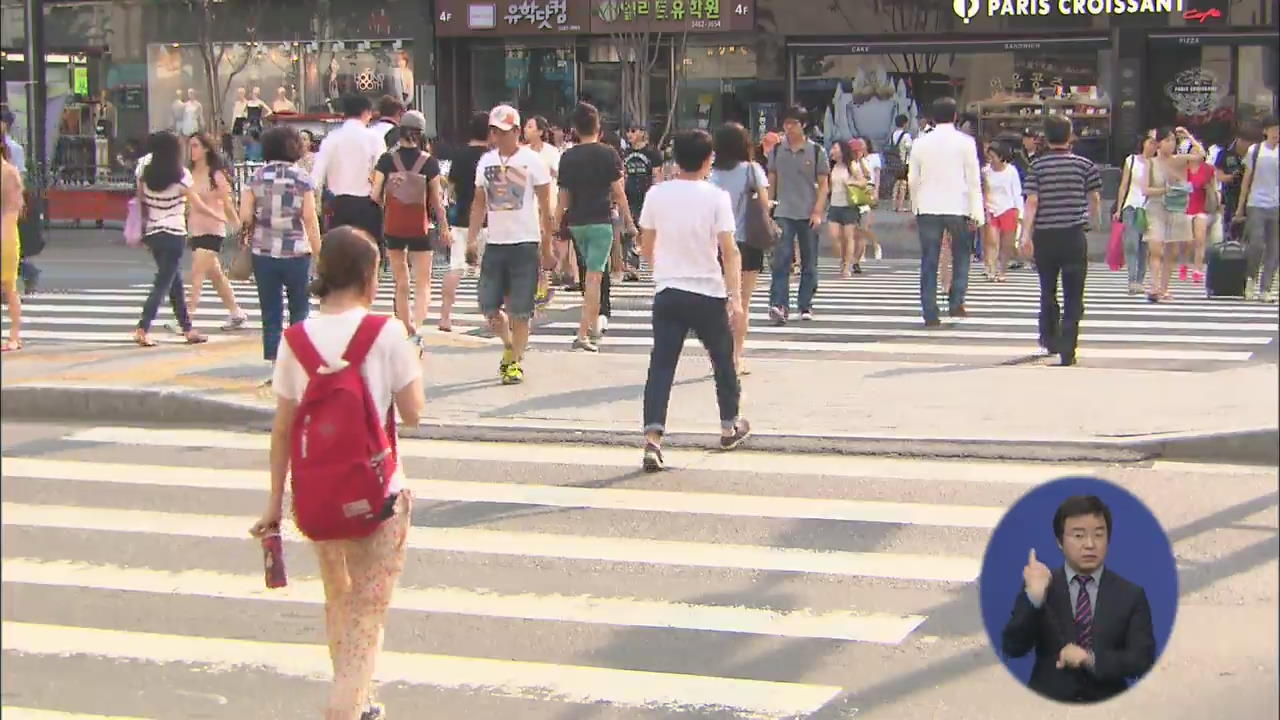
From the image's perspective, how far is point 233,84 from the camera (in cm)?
3600

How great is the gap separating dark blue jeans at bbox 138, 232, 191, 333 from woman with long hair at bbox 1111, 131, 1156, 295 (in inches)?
378

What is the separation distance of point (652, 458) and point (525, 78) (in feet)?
87.1

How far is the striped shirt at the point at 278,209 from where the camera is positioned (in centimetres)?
1175

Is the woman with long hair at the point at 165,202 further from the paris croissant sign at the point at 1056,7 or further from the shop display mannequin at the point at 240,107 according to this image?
the shop display mannequin at the point at 240,107

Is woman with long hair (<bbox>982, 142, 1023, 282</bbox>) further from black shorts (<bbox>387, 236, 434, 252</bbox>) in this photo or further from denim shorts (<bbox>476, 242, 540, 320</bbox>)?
denim shorts (<bbox>476, 242, 540, 320</bbox>)

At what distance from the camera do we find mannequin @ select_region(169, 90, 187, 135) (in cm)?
3603

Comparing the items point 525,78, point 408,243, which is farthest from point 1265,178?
point 525,78

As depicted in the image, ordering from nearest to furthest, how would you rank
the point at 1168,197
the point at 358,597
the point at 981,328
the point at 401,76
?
1. the point at 358,597
2. the point at 981,328
3. the point at 1168,197
4. the point at 401,76

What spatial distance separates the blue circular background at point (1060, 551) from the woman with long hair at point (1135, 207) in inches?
628

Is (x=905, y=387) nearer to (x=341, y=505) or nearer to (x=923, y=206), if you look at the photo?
(x=923, y=206)

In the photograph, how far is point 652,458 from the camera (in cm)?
959

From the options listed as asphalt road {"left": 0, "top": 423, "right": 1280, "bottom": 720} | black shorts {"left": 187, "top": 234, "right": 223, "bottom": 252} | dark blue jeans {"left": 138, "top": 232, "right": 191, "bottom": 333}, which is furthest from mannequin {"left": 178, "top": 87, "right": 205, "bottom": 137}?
asphalt road {"left": 0, "top": 423, "right": 1280, "bottom": 720}

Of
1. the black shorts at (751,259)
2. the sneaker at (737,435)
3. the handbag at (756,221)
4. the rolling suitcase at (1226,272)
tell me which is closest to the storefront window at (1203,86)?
the rolling suitcase at (1226,272)

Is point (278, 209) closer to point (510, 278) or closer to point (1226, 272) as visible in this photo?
point (510, 278)
